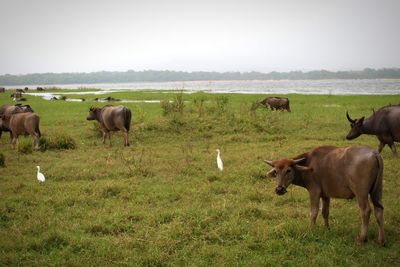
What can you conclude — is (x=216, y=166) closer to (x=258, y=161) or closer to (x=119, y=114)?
(x=258, y=161)

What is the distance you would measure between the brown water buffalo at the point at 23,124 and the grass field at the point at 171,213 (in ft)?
3.23

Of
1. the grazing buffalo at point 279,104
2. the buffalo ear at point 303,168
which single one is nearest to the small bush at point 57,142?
the buffalo ear at point 303,168

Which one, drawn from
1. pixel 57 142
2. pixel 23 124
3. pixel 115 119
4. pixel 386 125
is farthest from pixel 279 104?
pixel 23 124

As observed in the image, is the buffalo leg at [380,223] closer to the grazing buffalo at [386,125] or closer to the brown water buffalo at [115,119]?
the grazing buffalo at [386,125]

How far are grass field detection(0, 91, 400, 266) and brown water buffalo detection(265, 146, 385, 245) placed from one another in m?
0.52

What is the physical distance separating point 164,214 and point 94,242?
56.2 inches

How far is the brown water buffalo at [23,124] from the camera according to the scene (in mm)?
13852

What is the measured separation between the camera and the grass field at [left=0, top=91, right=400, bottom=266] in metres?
5.18

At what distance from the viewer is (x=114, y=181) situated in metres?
8.98

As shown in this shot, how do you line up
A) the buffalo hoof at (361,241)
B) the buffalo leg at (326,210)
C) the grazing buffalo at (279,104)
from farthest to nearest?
1. the grazing buffalo at (279,104)
2. the buffalo leg at (326,210)
3. the buffalo hoof at (361,241)

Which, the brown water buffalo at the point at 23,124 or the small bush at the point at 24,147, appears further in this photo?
the brown water buffalo at the point at 23,124

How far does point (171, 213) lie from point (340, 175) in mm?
3023

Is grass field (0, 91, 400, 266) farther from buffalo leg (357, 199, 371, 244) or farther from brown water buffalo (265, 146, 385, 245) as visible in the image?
brown water buffalo (265, 146, 385, 245)

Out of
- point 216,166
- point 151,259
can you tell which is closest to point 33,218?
point 151,259
